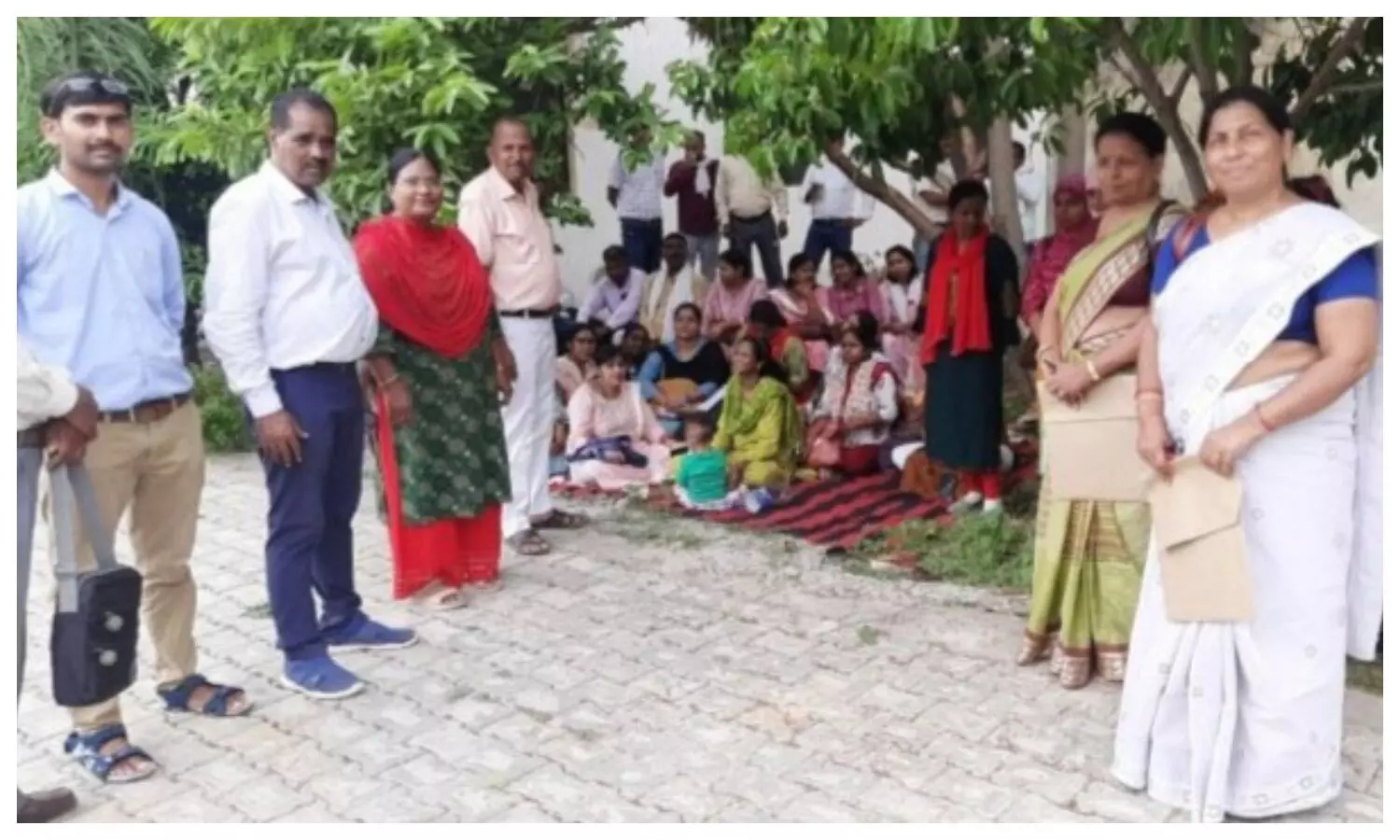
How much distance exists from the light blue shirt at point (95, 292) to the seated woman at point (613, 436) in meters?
3.38

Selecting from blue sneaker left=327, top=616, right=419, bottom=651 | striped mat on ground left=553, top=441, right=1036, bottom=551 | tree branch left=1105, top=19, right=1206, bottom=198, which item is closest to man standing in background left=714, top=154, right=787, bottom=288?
striped mat on ground left=553, top=441, right=1036, bottom=551

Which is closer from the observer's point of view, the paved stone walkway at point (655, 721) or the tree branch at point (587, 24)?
the paved stone walkway at point (655, 721)

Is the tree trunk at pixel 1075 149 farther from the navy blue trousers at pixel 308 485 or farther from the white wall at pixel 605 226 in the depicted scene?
the navy blue trousers at pixel 308 485

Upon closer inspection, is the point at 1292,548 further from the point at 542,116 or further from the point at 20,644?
the point at 542,116

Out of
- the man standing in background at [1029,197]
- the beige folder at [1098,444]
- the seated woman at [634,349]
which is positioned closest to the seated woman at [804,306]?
the seated woman at [634,349]

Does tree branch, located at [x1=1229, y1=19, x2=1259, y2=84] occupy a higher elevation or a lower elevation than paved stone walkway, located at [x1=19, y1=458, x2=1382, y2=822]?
higher

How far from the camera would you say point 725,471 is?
21.7 ft

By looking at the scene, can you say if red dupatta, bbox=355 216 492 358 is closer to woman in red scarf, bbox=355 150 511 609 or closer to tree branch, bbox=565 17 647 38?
woman in red scarf, bbox=355 150 511 609

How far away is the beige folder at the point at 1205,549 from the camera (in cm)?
315

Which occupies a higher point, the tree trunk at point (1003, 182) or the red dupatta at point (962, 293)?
the tree trunk at point (1003, 182)

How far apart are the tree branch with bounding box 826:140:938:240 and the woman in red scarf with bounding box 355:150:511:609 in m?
1.82

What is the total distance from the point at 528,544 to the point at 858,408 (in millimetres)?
2103

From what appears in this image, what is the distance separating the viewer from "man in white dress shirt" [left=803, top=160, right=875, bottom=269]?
1042 centimetres

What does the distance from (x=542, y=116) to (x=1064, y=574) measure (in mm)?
2782
